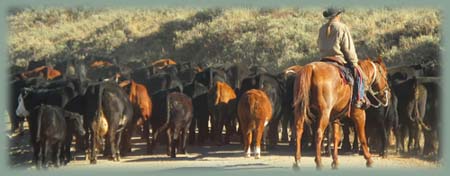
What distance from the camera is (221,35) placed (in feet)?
141

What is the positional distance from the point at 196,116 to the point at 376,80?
5.91 metres

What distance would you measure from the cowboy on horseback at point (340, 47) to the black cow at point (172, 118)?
4396 mm

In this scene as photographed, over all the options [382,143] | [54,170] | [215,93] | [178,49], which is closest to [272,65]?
[178,49]

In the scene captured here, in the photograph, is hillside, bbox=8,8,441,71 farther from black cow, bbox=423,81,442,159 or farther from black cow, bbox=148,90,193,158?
black cow, bbox=148,90,193,158

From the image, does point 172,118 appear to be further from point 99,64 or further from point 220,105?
point 99,64

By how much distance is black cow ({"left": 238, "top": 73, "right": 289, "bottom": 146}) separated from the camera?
61.8 feet

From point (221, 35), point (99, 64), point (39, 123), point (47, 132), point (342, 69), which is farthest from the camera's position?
point (221, 35)

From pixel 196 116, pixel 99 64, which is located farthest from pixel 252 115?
pixel 99 64

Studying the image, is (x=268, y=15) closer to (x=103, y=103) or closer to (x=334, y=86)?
(x=103, y=103)

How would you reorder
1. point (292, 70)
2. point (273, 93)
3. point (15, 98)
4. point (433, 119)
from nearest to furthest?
point (433, 119) → point (292, 70) → point (273, 93) → point (15, 98)

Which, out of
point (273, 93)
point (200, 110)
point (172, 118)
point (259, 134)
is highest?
point (273, 93)

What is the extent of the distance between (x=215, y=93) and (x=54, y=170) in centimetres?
526

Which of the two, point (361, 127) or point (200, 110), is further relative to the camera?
point (200, 110)

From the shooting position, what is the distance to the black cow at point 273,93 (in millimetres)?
18834
